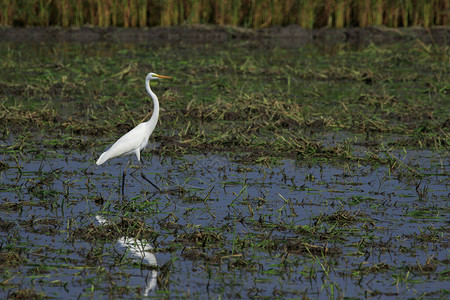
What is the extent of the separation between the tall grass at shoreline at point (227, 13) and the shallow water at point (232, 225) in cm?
1289

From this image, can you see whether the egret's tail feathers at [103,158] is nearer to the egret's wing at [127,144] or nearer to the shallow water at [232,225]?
the egret's wing at [127,144]

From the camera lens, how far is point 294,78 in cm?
1464

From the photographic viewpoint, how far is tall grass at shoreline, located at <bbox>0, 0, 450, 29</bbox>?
827 inches

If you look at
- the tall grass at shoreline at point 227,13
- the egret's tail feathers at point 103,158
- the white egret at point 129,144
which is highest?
the tall grass at shoreline at point 227,13

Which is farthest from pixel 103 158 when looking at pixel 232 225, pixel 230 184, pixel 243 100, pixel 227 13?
pixel 227 13

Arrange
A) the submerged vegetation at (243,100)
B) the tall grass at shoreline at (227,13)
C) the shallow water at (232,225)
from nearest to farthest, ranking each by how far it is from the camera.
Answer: the shallow water at (232,225) → the submerged vegetation at (243,100) → the tall grass at shoreline at (227,13)

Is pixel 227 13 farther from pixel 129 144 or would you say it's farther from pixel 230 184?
A: pixel 230 184

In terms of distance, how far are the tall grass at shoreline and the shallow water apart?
507 inches

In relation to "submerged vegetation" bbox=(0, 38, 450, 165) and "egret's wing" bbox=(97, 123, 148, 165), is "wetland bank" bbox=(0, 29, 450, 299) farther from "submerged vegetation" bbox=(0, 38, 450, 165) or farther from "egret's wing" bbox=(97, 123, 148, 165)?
"egret's wing" bbox=(97, 123, 148, 165)

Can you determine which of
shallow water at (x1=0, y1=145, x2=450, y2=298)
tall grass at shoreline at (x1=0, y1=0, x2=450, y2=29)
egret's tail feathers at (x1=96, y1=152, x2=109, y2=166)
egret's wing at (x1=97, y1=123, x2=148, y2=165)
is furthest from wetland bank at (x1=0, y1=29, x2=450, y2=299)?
tall grass at shoreline at (x1=0, y1=0, x2=450, y2=29)

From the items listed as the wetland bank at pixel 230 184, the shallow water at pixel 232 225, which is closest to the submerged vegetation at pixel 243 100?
the wetland bank at pixel 230 184

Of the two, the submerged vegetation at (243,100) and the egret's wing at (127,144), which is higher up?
the egret's wing at (127,144)

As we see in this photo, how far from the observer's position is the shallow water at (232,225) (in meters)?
4.99

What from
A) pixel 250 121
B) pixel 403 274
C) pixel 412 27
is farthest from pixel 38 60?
pixel 403 274
